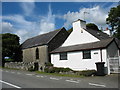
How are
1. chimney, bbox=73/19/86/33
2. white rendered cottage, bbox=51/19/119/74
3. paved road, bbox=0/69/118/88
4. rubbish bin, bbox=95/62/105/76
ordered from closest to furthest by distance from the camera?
paved road, bbox=0/69/118/88, rubbish bin, bbox=95/62/105/76, white rendered cottage, bbox=51/19/119/74, chimney, bbox=73/19/86/33

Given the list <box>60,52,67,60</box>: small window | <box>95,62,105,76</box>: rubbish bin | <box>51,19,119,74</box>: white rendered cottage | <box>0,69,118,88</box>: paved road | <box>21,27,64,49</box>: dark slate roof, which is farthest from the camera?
<box>21,27,64,49</box>: dark slate roof

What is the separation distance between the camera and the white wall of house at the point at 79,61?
1693 cm

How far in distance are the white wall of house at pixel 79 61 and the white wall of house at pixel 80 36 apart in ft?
8.10

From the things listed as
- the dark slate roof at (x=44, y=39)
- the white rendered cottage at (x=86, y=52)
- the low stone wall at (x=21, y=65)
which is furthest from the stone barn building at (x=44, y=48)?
the white rendered cottage at (x=86, y=52)

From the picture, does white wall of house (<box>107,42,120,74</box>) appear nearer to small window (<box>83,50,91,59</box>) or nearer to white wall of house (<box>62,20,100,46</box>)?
small window (<box>83,50,91,59</box>)

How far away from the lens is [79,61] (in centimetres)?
1914

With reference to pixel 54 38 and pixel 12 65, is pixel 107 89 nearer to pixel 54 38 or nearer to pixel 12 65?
pixel 54 38

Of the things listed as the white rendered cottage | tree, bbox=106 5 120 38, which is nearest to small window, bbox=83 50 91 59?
the white rendered cottage

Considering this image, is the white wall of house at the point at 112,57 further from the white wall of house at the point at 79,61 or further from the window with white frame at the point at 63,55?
the window with white frame at the point at 63,55

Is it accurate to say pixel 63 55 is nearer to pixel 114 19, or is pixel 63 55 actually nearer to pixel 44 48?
pixel 44 48

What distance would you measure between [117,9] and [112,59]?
14.7 meters

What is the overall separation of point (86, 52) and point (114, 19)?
1351 cm

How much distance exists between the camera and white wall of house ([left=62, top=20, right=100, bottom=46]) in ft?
66.4

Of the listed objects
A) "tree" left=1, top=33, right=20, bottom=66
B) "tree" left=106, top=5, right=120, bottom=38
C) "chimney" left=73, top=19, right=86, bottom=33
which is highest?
"tree" left=106, top=5, right=120, bottom=38
